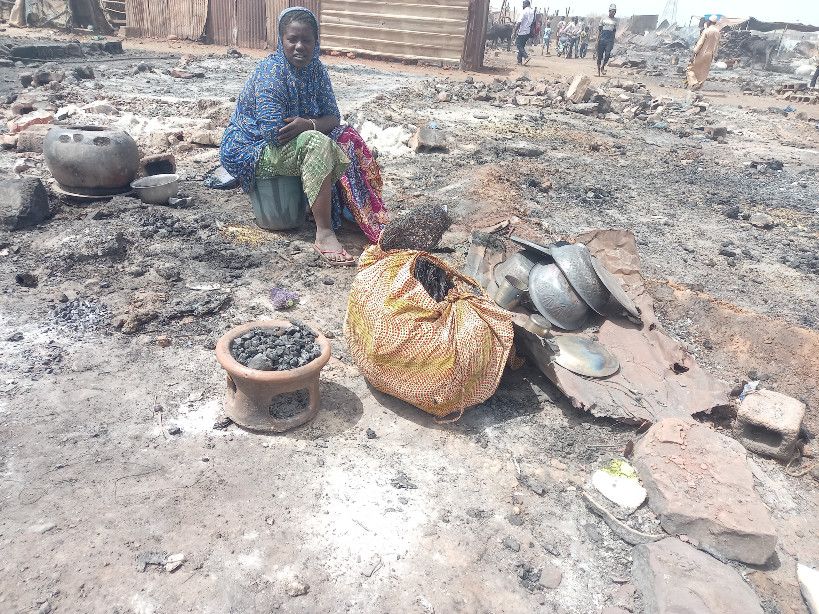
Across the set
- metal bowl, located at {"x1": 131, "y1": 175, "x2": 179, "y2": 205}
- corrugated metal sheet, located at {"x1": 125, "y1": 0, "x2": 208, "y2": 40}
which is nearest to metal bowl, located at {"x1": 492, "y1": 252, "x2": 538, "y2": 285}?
metal bowl, located at {"x1": 131, "y1": 175, "x2": 179, "y2": 205}

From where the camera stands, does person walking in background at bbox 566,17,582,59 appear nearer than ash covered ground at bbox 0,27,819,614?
No

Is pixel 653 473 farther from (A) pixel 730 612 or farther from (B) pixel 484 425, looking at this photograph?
(B) pixel 484 425

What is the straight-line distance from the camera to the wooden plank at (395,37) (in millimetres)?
15211

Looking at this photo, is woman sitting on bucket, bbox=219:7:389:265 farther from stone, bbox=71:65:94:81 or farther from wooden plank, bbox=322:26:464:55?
wooden plank, bbox=322:26:464:55

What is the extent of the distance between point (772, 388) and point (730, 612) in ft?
6.50

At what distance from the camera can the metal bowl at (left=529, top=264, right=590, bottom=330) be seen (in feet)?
11.0

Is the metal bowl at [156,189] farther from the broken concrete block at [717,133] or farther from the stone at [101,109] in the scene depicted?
the broken concrete block at [717,133]

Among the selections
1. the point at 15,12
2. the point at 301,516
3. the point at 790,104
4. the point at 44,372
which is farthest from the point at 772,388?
the point at 15,12

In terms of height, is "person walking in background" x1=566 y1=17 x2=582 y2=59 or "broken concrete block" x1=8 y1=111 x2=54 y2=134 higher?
"person walking in background" x1=566 y1=17 x2=582 y2=59

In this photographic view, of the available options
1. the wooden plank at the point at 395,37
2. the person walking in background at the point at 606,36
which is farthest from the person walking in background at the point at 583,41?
the wooden plank at the point at 395,37

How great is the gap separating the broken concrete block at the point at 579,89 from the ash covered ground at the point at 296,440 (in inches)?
250

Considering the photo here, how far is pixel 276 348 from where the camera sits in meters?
2.67

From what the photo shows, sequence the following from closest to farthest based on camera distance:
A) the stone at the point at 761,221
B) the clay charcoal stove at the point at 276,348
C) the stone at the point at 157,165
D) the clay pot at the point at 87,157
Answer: the clay charcoal stove at the point at 276,348 < the clay pot at the point at 87,157 < the stone at the point at 157,165 < the stone at the point at 761,221

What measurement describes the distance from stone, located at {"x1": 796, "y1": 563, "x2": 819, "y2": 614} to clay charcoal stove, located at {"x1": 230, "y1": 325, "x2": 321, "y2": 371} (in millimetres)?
2284
